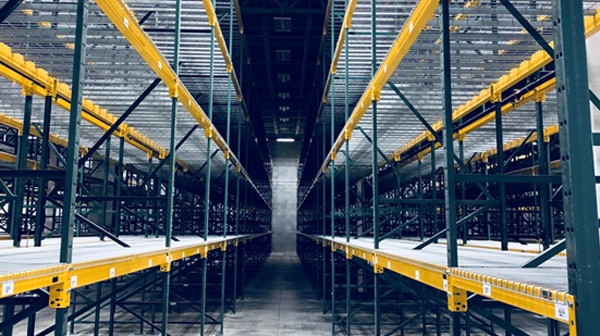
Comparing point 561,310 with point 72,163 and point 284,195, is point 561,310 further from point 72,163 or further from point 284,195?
point 284,195

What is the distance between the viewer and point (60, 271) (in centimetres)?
303

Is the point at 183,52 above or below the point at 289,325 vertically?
above

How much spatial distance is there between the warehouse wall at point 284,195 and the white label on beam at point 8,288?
2798 cm

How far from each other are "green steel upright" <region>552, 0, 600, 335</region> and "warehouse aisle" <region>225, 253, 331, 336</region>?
9085 millimetres

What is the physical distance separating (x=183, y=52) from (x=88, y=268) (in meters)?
5.90

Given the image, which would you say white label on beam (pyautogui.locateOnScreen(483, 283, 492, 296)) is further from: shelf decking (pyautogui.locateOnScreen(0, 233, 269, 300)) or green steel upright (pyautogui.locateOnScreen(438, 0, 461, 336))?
shelf decking (pyautogui.locateOnScreen(0, 233, 269, 300))

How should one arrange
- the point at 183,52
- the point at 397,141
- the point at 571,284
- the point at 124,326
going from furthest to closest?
1. the point at 397,141
2. the point at 124,326
3. the point at 183,52
4. the point at 571,284

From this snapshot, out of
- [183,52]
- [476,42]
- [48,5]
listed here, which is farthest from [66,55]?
[476,42]

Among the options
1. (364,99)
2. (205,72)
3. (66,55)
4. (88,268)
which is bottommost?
(88,268)

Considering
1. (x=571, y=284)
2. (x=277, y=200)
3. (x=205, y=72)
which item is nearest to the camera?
(x=571, y=284)

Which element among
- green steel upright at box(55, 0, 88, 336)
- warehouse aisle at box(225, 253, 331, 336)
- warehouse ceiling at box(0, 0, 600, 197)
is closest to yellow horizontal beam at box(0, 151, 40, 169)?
warehouse ceiling at box(0, 0, 600, 197)

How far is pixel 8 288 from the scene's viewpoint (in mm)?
2461

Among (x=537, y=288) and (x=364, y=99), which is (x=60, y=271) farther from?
(x=364, y=99)

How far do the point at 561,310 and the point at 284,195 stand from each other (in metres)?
29.3
